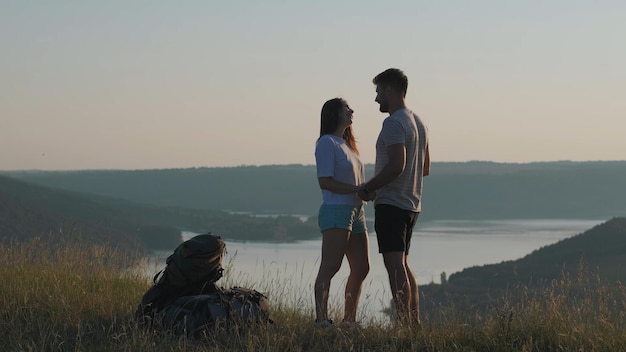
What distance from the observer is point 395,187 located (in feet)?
21.3

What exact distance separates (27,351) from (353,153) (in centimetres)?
264

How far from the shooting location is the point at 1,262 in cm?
908

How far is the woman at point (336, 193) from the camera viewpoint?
6.49 meters

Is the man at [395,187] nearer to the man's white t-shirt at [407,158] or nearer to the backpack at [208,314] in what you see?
the man's white t-shirt at [407,158]

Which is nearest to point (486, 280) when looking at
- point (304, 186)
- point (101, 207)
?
point (101, 207)

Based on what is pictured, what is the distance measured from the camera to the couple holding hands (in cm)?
644

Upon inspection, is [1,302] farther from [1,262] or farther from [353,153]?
[353,153]

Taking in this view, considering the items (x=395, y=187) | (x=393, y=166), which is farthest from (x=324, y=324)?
(x=393, y=166)

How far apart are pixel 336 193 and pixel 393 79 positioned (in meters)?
0.91

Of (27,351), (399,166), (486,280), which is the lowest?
(486,280)

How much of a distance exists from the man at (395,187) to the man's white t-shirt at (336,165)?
143mm

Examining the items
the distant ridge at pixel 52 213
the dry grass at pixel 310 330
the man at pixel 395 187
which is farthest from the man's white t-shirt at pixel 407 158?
the distant ridge at pixel 52 213

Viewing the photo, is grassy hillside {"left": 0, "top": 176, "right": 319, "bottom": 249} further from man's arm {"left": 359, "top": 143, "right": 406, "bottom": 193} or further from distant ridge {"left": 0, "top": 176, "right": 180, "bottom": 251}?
man's arm {"left": 359, "top": 143, "right": 406, "bottom": 193}

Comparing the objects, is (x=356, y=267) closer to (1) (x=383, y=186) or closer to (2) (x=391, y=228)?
(2) (x=391, y=228)
